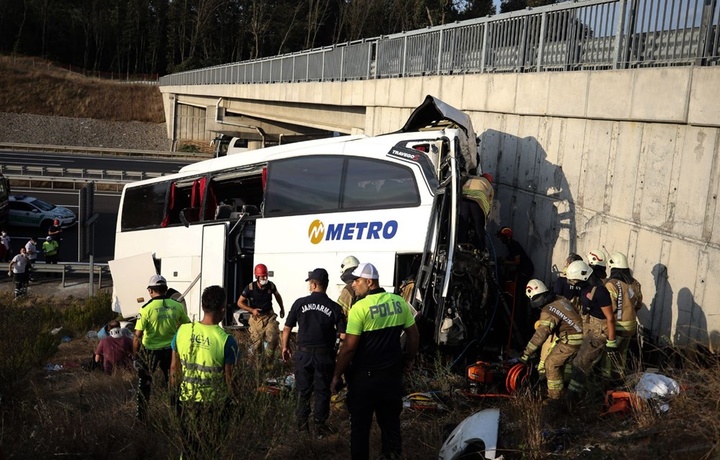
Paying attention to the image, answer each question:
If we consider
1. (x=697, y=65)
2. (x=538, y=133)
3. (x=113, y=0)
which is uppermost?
(x=113, y=0)

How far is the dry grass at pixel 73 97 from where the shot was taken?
70562mm

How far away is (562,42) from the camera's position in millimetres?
11367

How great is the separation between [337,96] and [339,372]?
15.7 m

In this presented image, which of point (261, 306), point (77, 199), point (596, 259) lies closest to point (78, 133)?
point (77, 199)

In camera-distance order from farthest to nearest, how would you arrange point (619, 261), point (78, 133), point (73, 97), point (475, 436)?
point (73, 97) → point (78, 133) → point (619, 261) → point (475, 436)

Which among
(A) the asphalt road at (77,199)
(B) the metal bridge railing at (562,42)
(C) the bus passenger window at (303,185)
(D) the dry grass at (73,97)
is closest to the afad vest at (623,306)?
(B) the metal bridge railing at (562,42)

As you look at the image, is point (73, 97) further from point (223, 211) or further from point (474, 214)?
point (474, 214)

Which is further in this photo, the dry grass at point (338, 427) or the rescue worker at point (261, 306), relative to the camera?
the rescue worker at point (261, 306)

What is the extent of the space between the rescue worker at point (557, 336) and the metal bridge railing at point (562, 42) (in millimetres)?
3282

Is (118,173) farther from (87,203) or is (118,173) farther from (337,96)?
(87,203)

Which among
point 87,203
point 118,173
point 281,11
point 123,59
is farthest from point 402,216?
point 123,59

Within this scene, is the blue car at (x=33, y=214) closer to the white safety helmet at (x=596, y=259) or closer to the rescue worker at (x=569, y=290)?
the rescue worker at (x=569, y=290)

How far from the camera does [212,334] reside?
18.4 ft

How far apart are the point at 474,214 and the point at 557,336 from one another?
2.25 m
